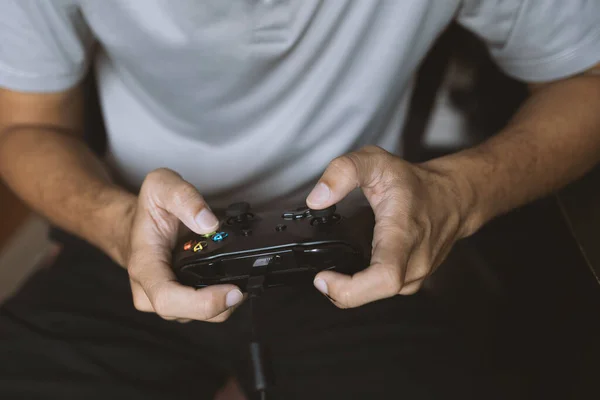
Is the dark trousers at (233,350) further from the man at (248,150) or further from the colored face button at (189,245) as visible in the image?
the colored face button at (189,245)

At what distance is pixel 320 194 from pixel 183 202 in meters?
0.11

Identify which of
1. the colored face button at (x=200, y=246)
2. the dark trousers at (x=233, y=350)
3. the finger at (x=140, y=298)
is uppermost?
the colored face button at (x=200, y=246)

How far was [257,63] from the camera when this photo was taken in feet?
2.22

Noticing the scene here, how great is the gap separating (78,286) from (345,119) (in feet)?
1.23

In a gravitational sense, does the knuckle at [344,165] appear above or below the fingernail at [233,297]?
above

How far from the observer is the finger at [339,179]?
507mm

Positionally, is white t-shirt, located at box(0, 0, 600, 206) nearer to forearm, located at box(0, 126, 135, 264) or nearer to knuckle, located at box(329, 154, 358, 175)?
forearm, located at box(0, 126, 135, 264)

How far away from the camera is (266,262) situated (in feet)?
1.67

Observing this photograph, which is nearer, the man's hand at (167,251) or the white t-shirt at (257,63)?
the man's hand at (167,251)

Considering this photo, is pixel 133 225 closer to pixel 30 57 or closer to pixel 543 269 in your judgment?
pixel 30 57

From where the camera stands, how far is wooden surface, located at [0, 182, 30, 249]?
1276 mm

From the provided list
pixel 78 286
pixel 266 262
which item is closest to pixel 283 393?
pixel 266 262

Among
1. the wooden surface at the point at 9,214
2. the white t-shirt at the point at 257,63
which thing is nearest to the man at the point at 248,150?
the white t-shirt at the point at 257,63

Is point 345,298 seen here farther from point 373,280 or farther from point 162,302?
point 162,302
